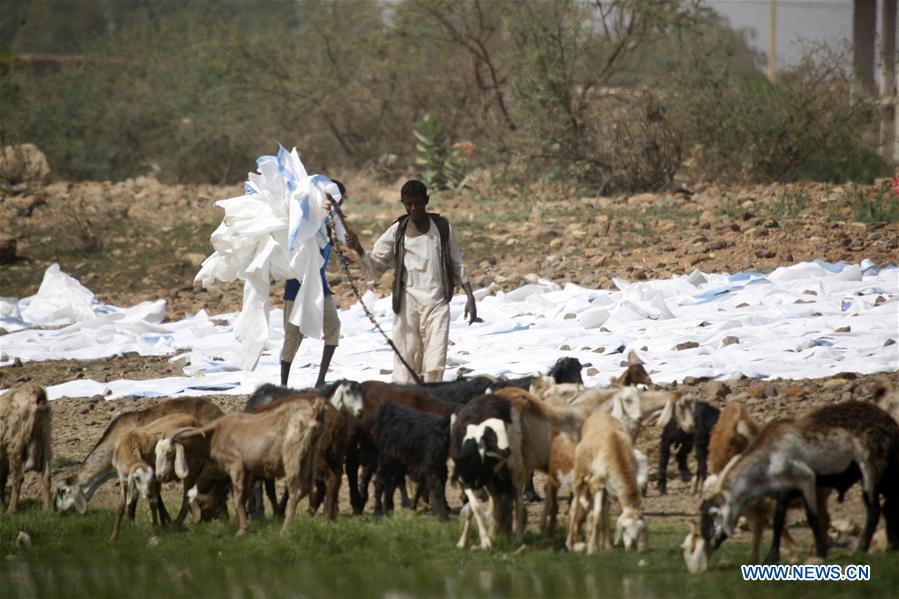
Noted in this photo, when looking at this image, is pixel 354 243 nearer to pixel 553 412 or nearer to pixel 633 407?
pixel 553 412

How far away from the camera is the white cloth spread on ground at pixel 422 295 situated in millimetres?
10477

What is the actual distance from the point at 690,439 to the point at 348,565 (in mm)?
2693

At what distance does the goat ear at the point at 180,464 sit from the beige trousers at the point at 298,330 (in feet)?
10.0

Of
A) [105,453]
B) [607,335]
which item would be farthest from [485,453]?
[607,335]

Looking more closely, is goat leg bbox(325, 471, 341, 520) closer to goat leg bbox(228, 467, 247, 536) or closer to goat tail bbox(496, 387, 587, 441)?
goat leg bbox(228, 467, 247, 536)

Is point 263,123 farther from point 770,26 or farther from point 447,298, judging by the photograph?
point 447,298

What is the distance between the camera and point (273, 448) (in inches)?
321

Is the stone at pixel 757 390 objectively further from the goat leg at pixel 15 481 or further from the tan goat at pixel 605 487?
the goat leg at pixel 15 481

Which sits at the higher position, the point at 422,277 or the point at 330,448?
the point at 422,277

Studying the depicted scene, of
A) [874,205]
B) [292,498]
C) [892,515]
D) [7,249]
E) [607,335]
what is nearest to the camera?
[892,515]

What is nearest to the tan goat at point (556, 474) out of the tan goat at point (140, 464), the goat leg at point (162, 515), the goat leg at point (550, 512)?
the goat leg at point (550, 512)

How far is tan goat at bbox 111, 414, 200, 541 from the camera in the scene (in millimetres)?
8414

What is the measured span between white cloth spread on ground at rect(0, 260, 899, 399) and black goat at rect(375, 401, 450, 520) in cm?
→ 345

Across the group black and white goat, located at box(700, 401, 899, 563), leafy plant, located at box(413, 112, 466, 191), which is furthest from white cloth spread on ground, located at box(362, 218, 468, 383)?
leafy plant, located at box(413, 112, 466, 191)
